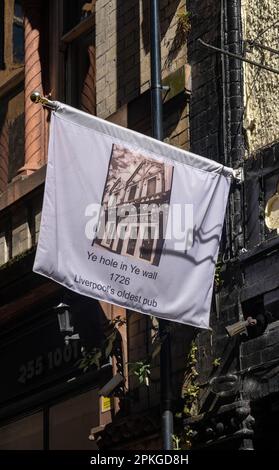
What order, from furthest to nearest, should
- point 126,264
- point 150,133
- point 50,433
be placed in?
point 50,433
point 150,133
point 126,264

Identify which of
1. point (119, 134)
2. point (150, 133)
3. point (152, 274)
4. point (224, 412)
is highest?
point (150, 133)

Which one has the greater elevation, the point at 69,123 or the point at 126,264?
the point at 69,123

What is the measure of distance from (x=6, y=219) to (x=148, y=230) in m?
5.88

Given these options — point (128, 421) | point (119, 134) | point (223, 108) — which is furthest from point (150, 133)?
point (128, 421)

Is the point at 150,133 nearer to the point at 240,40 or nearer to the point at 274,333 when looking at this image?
the point at 240,40

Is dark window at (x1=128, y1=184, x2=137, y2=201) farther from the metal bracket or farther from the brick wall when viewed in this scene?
the brick wall

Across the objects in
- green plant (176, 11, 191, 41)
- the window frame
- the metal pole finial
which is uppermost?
the window frame

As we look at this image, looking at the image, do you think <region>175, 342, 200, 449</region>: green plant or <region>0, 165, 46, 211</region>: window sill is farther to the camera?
<region>0, 165, 46, 211</region>: window sill

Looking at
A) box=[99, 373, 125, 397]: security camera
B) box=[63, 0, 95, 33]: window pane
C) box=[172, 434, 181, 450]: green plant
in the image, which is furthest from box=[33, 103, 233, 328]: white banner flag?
box=[63, 0, 95, 33]: window pane

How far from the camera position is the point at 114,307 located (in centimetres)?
1582

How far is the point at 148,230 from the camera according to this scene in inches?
520

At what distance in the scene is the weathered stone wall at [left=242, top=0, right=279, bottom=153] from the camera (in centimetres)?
1461

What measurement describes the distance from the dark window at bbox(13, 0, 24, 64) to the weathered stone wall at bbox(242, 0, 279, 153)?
5973mm

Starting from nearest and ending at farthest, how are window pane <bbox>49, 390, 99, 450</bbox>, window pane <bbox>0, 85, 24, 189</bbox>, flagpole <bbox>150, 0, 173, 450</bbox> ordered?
flagpole <bbox>150, 0, 173, 450</bbox> → window pane <bbox>49, 390, 99, 450</bbox> → window pane <bbox>0, 85, 24, 189</bbox>
